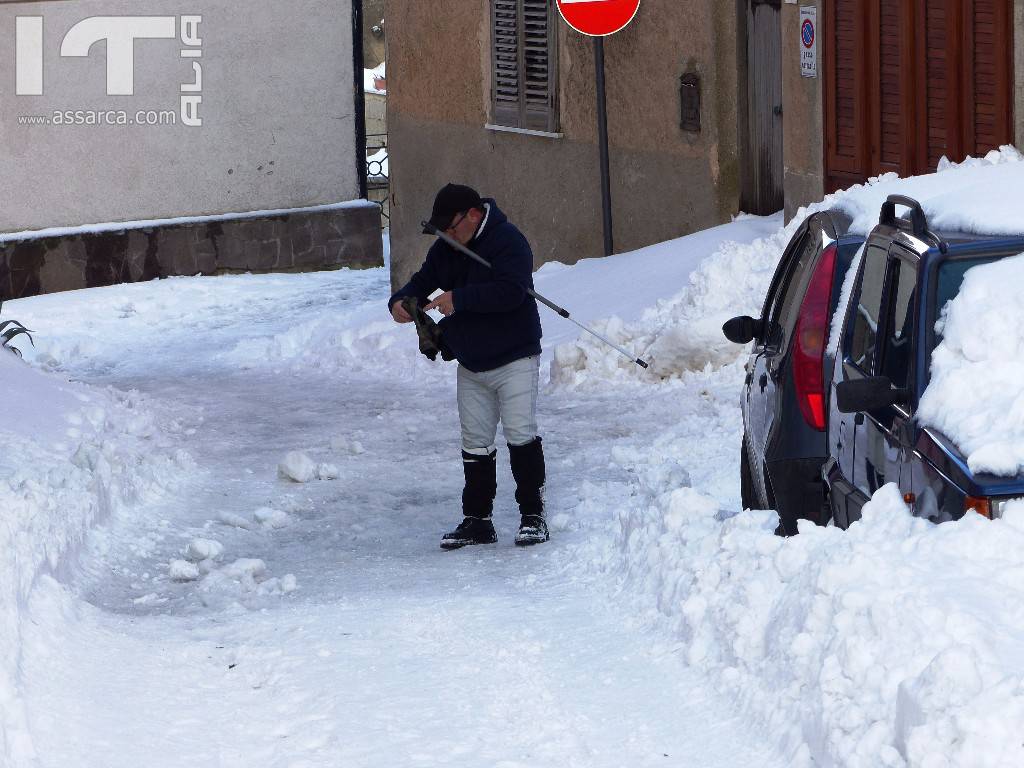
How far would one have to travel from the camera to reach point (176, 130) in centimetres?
2178

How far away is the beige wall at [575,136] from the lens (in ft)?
48.1

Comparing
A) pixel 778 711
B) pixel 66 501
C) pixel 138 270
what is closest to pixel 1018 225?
pixel 778 711

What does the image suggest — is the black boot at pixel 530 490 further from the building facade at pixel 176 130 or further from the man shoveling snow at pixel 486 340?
the building facade at pixel 176 130

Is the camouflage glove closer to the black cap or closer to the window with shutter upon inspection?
the black cap

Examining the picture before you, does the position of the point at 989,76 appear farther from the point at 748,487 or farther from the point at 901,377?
the point at 901,377

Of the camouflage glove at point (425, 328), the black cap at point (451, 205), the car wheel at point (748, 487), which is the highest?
the black cap at point (451, 205)

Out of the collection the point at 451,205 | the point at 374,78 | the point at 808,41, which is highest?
the point at 374,78

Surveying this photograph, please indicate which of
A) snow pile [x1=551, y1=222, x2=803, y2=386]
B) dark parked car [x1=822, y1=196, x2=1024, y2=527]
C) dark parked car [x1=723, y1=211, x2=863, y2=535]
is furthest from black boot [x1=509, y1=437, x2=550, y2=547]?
snow pile [x1=551, y1=222, x2=803, y2=386]

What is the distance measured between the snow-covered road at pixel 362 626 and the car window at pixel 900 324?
1123 millimetres

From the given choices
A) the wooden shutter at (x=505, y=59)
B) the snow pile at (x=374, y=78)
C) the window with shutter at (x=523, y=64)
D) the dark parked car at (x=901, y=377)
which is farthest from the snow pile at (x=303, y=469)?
the snow pile at (x=374, y=78)

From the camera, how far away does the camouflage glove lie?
782cm

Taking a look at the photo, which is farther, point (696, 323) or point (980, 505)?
point (696, 323)

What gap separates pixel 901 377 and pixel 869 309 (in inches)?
18.2

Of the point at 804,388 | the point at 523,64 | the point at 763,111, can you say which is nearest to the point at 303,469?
the point at 804,388
